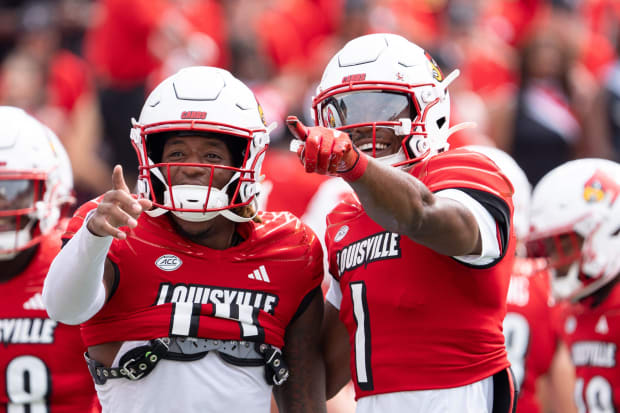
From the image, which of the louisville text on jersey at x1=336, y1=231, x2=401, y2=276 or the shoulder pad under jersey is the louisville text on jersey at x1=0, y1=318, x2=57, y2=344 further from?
the shoulder pad under jersey

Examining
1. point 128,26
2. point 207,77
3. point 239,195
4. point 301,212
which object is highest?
point 128,26

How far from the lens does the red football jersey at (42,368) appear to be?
4.07m

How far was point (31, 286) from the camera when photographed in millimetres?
4199

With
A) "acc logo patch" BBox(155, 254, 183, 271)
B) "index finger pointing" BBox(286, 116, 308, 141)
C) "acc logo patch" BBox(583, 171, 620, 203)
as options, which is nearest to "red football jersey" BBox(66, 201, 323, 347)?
"acc logo patch" BBox(155, 254, 183, 271)

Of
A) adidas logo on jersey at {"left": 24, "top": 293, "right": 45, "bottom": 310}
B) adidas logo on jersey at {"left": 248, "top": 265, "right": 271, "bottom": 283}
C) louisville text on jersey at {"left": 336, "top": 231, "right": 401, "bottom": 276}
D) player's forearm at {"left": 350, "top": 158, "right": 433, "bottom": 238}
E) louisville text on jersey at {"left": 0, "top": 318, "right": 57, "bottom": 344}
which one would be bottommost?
louisville text on jersey at {"left": 0, "top": 318, "right": 57, "bottom": 344}

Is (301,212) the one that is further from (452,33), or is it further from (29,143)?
(452,33)

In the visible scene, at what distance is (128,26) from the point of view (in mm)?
8469

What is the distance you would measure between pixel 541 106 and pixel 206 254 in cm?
471

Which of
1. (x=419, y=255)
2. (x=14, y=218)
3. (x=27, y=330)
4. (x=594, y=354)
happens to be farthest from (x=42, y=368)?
(x=594, y=354)

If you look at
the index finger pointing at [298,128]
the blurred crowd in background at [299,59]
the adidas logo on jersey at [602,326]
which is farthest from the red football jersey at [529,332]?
the index finger pointing at [298,128]

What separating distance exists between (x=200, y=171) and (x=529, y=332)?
2630 millimetres

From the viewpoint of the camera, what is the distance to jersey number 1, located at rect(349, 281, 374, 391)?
11.4 feet

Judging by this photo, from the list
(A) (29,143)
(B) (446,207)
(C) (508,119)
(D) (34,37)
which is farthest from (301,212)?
(D) (34,37)

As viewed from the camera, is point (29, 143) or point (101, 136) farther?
point (101, 136)
